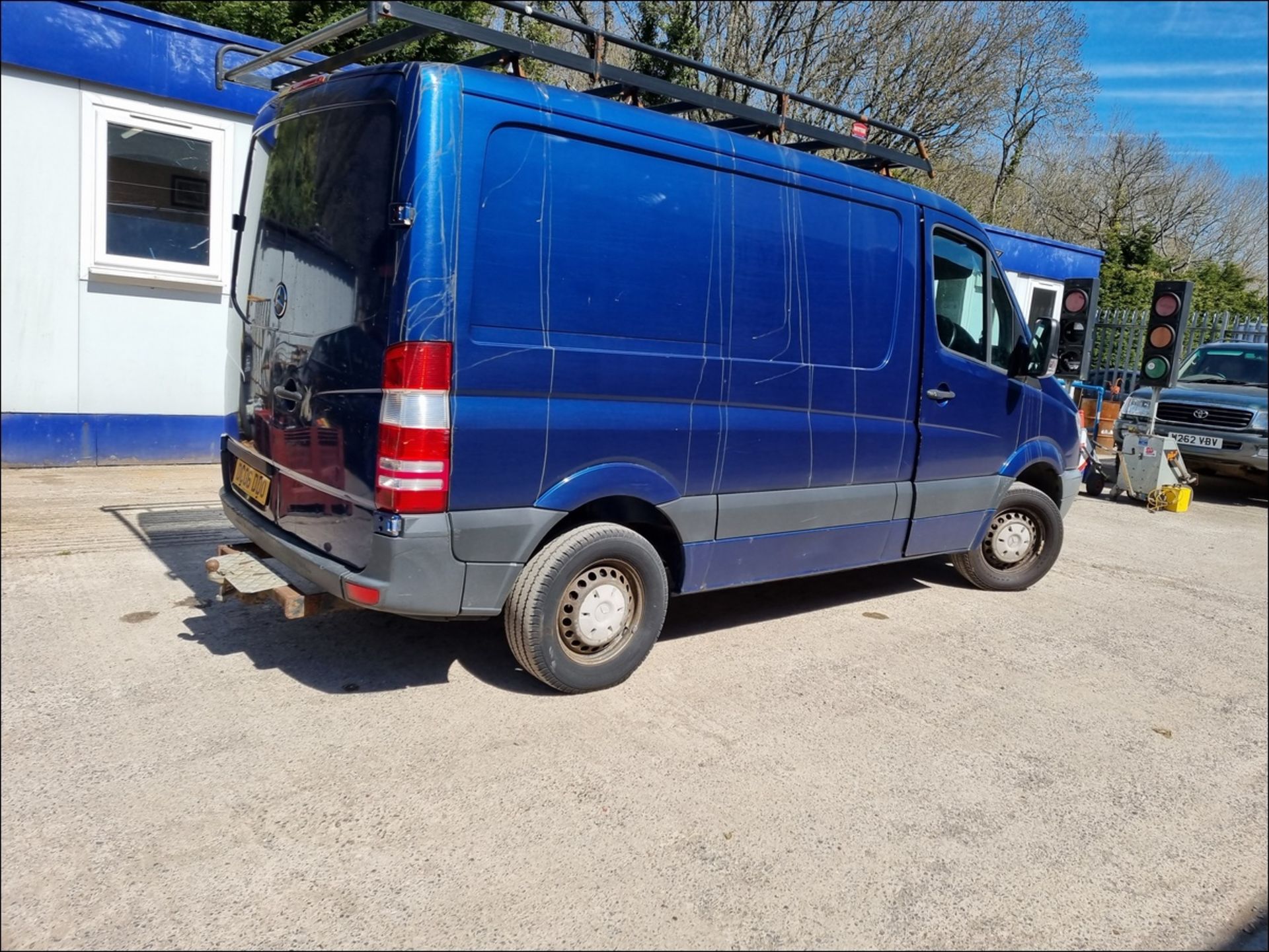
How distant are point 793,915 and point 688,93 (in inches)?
130

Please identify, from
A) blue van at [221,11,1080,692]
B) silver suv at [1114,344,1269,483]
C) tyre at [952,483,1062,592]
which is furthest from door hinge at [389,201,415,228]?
silver suv at [1114,344,1269,483]

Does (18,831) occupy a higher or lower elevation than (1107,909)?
higher

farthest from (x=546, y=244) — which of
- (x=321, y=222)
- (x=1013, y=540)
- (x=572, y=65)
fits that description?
(x=1013, y=540)

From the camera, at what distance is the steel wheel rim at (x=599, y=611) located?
3998 mm

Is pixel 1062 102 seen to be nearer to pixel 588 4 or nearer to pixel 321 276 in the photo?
pixel 588 4

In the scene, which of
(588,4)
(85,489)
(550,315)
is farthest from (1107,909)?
(588,4)

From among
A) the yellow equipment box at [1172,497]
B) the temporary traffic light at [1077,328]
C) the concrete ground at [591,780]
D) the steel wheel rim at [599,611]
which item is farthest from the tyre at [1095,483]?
the steel wheel rim at [599,611]

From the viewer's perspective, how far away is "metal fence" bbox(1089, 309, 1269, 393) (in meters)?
16.2

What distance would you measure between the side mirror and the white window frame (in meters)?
6.19

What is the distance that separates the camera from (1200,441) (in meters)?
10.7

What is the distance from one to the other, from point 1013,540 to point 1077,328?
85.3 inches

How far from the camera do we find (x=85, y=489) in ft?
18.7

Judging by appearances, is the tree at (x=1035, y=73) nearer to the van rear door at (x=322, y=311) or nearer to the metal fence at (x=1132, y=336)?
the metal fence at (x=1132, y=336)

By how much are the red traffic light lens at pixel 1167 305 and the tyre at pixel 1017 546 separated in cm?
514
